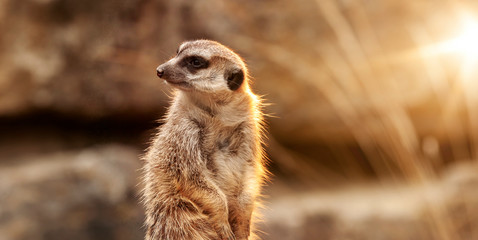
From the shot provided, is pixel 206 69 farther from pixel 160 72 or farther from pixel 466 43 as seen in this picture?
pixel 466 43

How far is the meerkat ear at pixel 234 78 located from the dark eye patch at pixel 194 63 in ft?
0.21

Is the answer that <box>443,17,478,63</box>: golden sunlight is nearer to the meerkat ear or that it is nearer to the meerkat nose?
the meerkat ear

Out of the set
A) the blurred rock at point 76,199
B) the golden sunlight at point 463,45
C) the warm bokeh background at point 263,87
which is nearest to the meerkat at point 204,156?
the blurred rock at point 76,199

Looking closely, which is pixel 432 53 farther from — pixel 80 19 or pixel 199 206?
pixel 199 206

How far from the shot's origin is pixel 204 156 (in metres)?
1.24

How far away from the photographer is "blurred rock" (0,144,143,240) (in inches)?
110

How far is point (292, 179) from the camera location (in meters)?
3.53

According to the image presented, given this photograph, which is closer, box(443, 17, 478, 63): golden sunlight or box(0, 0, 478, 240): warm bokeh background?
box(443, 17, 478, 63): golden sunlight

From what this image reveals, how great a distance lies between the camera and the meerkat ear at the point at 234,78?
130 centimetres

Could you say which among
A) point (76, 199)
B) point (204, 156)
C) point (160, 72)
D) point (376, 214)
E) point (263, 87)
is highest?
point (263, 87)

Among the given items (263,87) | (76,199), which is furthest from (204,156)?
(263,87)

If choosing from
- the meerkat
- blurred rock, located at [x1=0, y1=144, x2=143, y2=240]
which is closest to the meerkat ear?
the meerkat

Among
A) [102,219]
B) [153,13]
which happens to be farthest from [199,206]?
[153,13]

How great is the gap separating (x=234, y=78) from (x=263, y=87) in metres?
1.93
